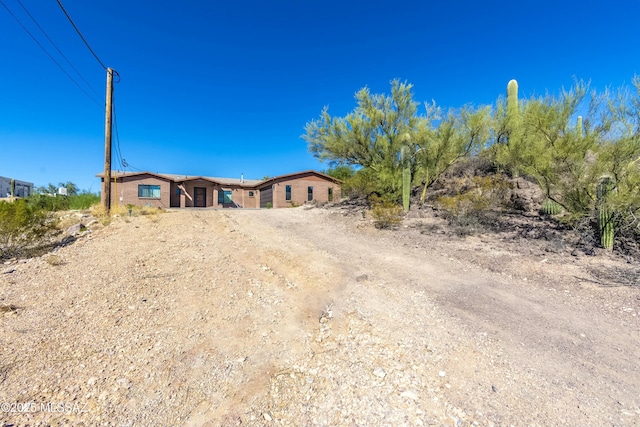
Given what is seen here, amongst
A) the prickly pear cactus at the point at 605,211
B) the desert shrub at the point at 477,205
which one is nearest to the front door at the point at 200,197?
the desert shrub at the point at 477,205

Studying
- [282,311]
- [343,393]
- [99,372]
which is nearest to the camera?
[343,393]

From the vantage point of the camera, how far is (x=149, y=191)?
26.2 metres

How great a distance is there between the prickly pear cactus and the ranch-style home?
18180mm

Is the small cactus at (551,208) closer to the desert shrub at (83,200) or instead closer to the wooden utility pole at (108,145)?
the wooden utility pole at (108,145)

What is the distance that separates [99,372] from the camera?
8.39ft

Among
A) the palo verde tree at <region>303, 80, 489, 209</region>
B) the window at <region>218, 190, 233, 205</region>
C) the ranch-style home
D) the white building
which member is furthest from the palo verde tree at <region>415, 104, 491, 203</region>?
the white building

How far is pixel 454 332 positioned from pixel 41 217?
9709 millimetres

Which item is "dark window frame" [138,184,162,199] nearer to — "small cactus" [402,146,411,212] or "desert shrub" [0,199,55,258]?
"desert shrub" [0,199,55,258]

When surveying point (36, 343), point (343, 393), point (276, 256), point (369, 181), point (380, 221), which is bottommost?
point (343, 393)

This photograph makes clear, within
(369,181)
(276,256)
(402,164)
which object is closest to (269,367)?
(276,256)

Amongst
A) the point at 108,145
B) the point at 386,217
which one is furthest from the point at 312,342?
the point at 108,145

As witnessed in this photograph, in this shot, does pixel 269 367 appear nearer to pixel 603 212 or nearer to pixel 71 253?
pixel 71 253

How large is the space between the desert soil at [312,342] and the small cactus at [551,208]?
373 cm

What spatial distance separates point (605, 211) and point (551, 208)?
2.91 m
